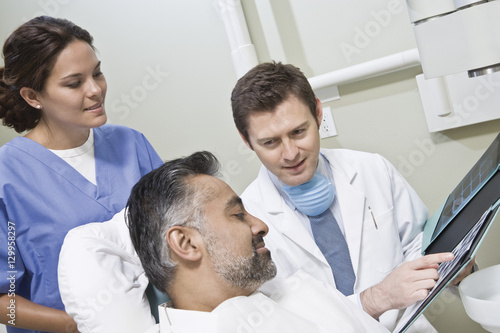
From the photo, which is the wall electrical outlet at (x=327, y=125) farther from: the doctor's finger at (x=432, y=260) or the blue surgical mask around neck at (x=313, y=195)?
the doctor's finger at (x=432, y=260)

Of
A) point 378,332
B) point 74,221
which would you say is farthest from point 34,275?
point 378,332

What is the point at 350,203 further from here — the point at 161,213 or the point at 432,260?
the point at 161,213

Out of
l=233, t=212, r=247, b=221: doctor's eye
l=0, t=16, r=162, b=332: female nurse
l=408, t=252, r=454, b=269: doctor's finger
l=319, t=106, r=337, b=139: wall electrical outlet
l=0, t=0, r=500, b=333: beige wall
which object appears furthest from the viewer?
l=319, t=106, r=337, b=139: wall electrical outlet

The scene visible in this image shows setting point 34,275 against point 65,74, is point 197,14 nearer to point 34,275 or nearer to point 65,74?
point 65,74

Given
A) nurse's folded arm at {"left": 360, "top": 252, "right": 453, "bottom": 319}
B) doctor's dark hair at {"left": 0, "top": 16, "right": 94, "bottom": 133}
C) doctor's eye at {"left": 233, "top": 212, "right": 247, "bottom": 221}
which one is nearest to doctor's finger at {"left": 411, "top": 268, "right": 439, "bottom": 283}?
nurse's folded arm at {"left": 360, "top": 252, "right": 453, "bottom": 319}

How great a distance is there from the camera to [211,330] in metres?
1.11

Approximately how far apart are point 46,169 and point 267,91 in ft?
2.18

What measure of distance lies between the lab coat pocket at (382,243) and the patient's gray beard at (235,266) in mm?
448

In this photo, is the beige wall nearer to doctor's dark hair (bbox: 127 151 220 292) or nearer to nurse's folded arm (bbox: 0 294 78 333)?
doctor's dark hair (bbox: 127 151 220 292)

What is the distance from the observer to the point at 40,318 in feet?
4.33

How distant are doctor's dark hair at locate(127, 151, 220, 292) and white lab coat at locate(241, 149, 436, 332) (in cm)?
41

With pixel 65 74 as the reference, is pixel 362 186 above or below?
below

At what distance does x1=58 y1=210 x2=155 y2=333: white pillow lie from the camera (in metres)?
1.13

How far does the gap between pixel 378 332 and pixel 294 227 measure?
42cm
